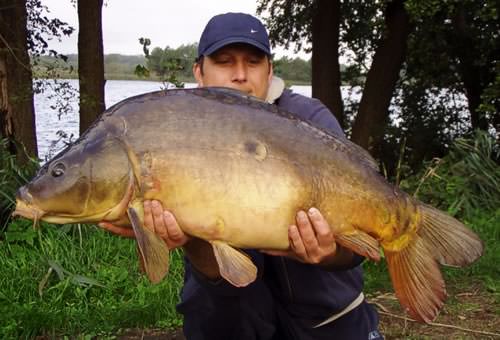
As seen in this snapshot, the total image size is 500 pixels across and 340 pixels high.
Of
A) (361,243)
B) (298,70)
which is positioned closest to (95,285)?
(361,243)

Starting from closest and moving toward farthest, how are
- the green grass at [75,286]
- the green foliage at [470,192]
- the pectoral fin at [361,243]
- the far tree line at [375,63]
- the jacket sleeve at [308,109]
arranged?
1. the pectoral fin at [361,243]
2. the jacket sleeve at [308,109]
3. the green grass at [75,286]
4. the green foliage at [470,192]
5. the far tree line at [375,63]

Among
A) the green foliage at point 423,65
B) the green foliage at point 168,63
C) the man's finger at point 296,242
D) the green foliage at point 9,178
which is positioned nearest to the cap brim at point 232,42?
the man's finger at point 296,242

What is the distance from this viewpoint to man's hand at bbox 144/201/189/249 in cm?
197

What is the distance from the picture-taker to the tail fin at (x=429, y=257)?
7.02ft

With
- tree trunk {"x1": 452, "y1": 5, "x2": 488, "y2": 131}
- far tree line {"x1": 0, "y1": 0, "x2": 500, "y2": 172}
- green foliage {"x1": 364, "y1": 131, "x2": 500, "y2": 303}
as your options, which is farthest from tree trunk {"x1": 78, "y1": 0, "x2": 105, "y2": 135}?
tree trunk {"x1": 452, "y1": 5, "x2": 488, "y2": 131}

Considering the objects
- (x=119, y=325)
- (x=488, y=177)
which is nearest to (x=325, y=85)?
(x=488, y=177)

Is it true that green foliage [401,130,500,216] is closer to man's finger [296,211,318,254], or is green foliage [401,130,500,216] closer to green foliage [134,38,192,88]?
green foliage [134,38,192,88]

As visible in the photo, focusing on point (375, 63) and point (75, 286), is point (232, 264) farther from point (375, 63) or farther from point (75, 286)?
point (375, 63)

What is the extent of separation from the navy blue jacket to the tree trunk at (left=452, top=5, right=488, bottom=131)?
819 centimetres

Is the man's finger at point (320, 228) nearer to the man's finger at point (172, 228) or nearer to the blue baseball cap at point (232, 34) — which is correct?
the man's finger at point (172, 228)

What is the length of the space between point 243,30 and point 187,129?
2.43 ft

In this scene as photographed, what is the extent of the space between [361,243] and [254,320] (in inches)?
31.3

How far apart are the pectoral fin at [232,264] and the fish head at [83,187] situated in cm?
29

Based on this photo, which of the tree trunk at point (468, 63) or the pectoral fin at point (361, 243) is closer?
the pectoral fin at point (361, 243)
